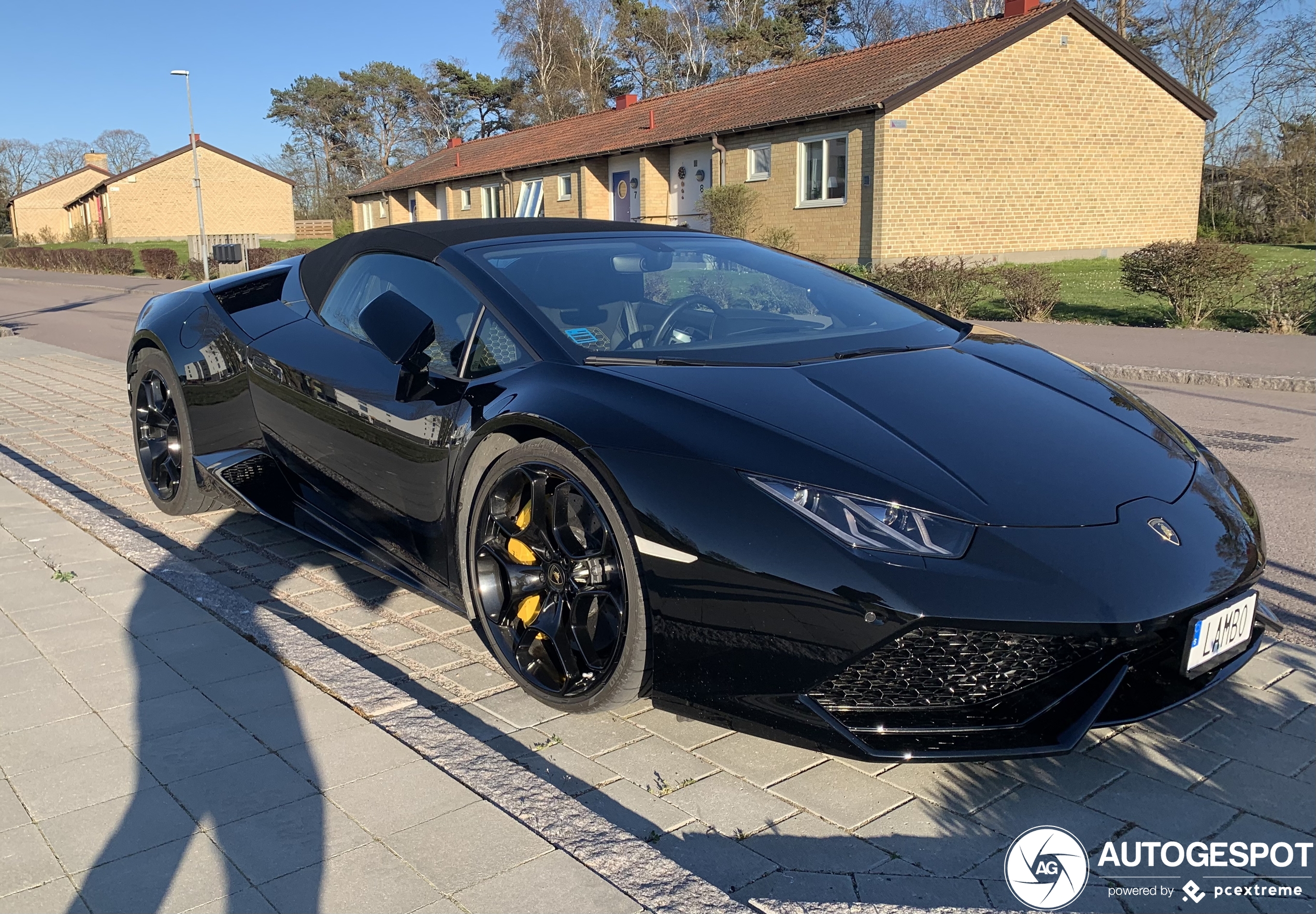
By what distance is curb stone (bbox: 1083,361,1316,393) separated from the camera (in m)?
8.95

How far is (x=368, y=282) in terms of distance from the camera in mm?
3846

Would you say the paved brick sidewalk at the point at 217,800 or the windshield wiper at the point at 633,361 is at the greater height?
the windshield wiper at the point at 633,361

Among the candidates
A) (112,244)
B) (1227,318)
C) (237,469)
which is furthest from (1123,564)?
(112,244)

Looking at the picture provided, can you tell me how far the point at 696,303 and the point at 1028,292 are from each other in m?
11.5

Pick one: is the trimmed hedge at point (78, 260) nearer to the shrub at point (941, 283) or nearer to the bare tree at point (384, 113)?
Result: the bare tree at point (384, 113)

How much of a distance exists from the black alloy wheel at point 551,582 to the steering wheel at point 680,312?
0.64 m

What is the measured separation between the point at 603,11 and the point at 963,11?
18.6m

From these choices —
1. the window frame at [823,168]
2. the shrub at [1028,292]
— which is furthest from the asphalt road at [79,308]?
the window frame at [823,168]

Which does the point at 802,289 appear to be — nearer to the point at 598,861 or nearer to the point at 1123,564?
the point at 1123,564

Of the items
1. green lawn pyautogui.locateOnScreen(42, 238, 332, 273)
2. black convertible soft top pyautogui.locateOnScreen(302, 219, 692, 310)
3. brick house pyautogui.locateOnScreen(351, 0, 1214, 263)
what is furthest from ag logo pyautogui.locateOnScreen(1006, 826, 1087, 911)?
green lawn pyautogui.locateOnScreen(42, 238, 332, 273)

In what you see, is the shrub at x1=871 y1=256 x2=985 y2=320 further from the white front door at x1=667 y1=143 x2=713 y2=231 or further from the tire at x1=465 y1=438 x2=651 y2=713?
the white front door at x1=667 y1=143 x2=713 y2=231

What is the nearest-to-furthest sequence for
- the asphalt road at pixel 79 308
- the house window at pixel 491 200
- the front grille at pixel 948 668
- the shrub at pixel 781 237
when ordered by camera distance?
the front grille at pixel 948 668, the asphalt road at pixel 79 308, the shrub at pixel 781 237, the house window at pixel 491 200

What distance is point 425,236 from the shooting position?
3.68m

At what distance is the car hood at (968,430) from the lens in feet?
7.94
